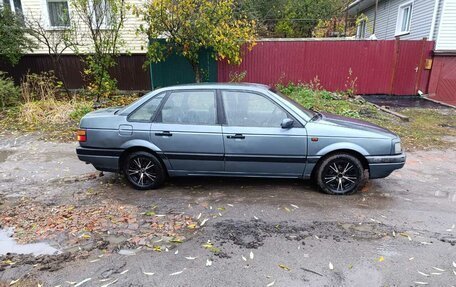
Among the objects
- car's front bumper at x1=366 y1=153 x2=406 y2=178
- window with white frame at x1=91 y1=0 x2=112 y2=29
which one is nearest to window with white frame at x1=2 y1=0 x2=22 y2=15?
window with white frame at x1=91 y1=0 x2=112 y2=29

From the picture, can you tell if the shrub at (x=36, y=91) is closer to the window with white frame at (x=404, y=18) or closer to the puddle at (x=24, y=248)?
the puddle at (x=24, y=248)

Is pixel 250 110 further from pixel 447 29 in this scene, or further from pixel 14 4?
pixel 14 4

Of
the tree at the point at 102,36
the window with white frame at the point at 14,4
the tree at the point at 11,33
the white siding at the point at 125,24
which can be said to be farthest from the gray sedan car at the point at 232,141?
the window with white frame at the point at 14,4

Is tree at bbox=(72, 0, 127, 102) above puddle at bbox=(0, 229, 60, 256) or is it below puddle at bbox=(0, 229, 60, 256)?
above

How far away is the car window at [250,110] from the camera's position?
4504mm

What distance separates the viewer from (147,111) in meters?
4.71

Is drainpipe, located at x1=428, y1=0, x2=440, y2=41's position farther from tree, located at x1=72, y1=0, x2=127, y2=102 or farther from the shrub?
the shrub

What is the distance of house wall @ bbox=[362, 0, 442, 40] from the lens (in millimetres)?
13234

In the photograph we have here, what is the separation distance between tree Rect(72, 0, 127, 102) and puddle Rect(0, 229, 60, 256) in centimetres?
812

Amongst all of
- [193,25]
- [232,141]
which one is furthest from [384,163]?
[193,25]

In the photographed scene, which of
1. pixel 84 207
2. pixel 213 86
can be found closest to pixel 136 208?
pixel 84 207

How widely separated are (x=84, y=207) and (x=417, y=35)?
1507 centimetres

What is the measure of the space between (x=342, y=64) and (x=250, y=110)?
989 centimetres

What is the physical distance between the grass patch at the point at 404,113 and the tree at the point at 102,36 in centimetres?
638
